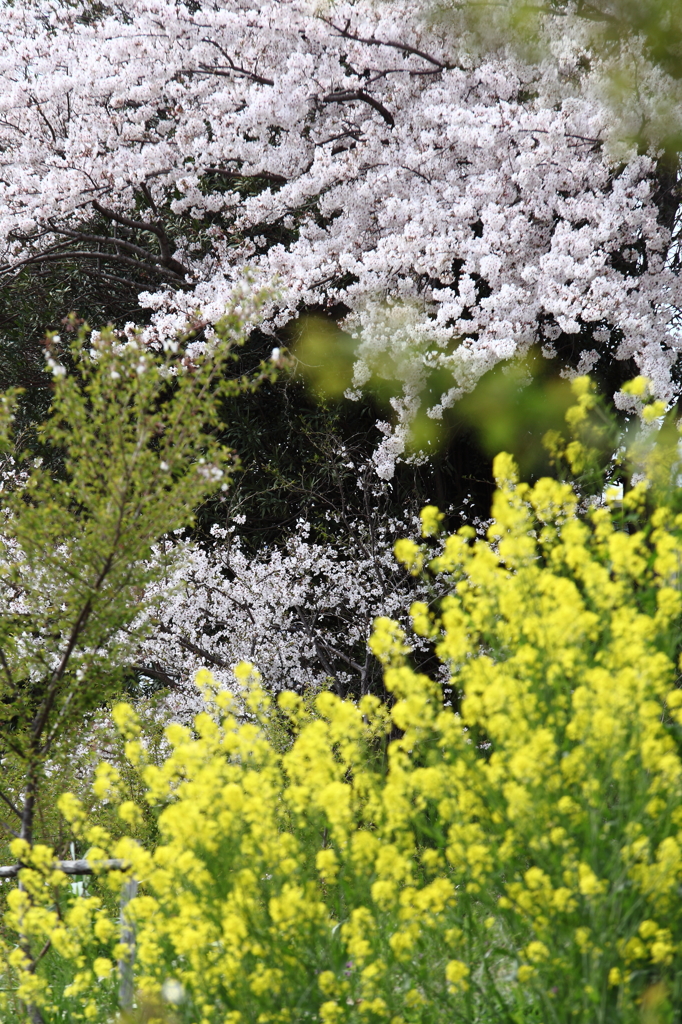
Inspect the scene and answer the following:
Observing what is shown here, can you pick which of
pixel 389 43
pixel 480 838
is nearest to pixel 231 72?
pixel 389 43

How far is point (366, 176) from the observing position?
679 centimetres

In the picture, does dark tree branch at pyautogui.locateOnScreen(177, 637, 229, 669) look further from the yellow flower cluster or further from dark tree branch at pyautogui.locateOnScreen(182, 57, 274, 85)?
dark tree branch at pyautogui.locateOnScreen(182, 57, 274, 85)

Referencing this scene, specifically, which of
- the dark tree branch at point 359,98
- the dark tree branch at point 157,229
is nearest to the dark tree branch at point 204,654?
the dark tree branch at point 157,229

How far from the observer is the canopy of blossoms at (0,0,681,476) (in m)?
6.09

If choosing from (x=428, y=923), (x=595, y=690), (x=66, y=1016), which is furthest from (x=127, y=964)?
(x=595, y=690)

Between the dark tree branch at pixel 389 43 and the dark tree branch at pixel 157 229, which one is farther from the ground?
the dark tree branch at pixel 389 43

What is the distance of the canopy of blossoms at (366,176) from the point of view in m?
6.09

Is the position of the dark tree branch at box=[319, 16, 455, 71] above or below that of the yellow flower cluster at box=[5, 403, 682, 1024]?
above

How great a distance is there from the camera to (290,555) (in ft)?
25.3

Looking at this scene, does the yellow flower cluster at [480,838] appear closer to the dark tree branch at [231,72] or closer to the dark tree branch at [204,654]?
the dark tree branch at [204,654]

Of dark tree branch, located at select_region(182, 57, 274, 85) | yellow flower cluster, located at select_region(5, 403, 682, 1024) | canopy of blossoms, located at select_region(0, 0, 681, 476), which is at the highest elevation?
dark tree branch, located at select_region(182, 57, 274, 85)

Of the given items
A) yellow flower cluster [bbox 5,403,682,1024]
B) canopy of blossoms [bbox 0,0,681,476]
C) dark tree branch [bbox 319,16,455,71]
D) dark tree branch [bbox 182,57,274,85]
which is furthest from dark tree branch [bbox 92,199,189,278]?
yellow flower cluster [bbox 5,403,682,1024]

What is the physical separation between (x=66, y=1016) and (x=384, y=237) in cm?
516

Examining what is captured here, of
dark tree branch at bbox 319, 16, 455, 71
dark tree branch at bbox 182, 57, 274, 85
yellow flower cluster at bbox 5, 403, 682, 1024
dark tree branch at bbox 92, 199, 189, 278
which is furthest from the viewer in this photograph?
dark tree branch at bbox 92, 199, 189, 278
